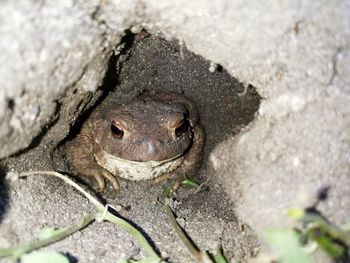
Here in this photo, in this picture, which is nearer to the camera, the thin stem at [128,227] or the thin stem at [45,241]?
the thin stem at [45,241]

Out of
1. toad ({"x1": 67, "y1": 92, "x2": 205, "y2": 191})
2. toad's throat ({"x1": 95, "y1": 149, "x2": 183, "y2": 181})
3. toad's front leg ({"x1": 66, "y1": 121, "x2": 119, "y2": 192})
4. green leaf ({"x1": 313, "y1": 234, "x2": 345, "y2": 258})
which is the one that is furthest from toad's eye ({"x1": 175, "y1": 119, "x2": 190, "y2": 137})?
green leaf ({"x1": 313, "y1": 234, "x2": 345, "y2": 258})

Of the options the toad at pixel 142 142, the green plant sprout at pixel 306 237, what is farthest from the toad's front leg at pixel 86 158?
the green plant sprout at pixel 306 237

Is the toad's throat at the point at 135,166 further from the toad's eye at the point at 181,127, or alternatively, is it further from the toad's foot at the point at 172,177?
the toad's eye at the point at 181,127

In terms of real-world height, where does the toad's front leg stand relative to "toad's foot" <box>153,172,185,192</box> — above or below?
below

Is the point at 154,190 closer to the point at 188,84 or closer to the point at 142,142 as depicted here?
the point at 142,142

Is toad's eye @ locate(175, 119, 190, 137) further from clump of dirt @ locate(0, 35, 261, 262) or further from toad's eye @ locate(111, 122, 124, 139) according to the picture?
toad's eye @ locate(111, 122, 124, 139)

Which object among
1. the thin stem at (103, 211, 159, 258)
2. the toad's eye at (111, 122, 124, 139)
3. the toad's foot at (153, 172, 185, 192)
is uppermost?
the thin stem at (103, 211, 159, 258)

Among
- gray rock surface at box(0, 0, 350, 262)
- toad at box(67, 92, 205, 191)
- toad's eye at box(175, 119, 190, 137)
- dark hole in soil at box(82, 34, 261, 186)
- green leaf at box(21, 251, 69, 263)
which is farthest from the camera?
toad's eye at box(175, 119, 190, 137)

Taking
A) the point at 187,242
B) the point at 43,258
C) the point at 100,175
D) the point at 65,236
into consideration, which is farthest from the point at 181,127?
the point at 43,258
